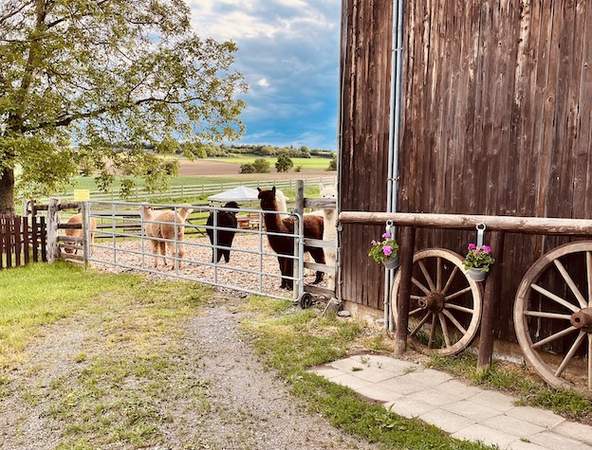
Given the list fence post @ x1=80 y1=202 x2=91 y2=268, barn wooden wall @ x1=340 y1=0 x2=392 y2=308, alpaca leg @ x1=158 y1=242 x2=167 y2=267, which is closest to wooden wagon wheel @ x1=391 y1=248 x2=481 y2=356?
barn wooden wall @ x1=340 y1=0 x2=392 y2=308

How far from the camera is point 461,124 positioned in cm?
464

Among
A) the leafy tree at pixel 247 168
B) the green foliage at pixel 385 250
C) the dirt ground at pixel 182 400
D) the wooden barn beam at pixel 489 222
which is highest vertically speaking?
the leafy tree at pixel 247 168

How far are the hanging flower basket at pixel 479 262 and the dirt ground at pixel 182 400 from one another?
1.68m

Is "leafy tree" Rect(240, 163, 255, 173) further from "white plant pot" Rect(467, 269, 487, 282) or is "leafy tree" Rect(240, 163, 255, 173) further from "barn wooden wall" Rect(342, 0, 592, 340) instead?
"white plant pot" Rect(467, 269, 487, 282)

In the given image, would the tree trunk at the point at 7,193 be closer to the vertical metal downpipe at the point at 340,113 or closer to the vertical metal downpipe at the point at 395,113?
the vertical metal downpipe at the point at 340,113

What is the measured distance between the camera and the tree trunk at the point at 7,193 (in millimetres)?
13289

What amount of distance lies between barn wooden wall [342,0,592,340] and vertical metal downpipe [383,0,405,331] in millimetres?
72

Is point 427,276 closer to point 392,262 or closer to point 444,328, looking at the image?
point 392,262

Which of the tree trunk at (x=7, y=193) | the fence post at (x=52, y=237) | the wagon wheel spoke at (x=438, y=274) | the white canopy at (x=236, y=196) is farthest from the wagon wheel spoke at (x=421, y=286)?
the tree trunk at (x=7, y=193)

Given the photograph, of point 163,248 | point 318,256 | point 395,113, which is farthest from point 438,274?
point 163,248

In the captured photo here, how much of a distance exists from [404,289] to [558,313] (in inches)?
51.8

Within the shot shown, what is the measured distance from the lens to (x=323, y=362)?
4602mm

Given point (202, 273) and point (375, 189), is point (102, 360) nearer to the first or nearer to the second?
point (375, 189)

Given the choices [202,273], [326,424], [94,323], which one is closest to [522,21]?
[326,424]
